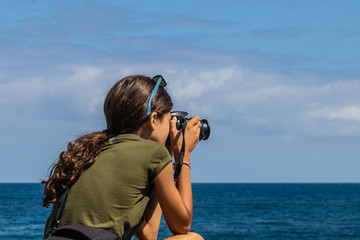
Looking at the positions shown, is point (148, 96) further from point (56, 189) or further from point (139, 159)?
point (56, 189)

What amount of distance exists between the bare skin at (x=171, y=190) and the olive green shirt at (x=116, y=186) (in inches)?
3.2

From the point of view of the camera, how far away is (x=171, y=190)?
102 inches

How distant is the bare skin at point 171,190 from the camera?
257cm

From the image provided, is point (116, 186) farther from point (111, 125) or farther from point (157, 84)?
point (157, 84)

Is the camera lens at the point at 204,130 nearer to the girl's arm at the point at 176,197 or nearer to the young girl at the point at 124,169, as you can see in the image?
the girl's arm at the point at 176,197

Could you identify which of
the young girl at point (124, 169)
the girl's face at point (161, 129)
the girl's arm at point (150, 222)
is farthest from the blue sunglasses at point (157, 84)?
the girl's arm at point (150, 222)

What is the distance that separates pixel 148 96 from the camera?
8.52 feet

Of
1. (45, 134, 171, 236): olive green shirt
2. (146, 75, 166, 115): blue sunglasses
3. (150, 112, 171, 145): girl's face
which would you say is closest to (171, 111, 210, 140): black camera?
(150, 112, 171, 145): girl's face

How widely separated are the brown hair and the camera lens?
0.54 m

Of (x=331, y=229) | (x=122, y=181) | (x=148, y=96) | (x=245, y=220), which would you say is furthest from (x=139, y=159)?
(x=245, y=220)

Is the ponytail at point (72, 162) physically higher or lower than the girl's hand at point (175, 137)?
lower

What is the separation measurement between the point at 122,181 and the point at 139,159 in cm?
12

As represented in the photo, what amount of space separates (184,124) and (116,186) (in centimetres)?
68

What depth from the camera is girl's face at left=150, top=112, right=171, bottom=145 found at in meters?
2.71
